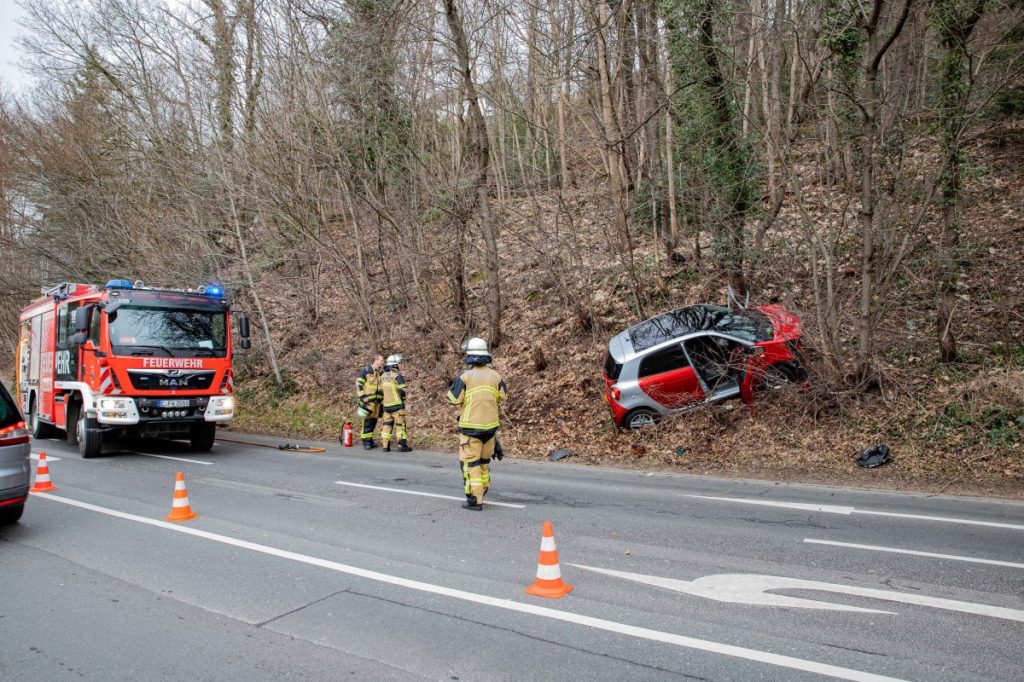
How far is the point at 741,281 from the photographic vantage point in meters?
15.6

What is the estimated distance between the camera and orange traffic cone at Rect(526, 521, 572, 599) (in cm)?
536

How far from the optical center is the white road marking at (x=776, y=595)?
5047mm

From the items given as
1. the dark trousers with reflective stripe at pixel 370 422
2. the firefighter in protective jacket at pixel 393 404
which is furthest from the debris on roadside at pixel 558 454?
the dark trousers with reflective stripe at pixel 370 422

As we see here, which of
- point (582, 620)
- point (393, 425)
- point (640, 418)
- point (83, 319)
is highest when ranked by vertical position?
point (83, 319)

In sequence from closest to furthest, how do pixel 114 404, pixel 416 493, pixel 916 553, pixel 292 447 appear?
pixel 916 553, pixel 416 493, pixel 114 404, pixel 292 447

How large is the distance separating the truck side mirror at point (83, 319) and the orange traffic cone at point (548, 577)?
1128 centimetres

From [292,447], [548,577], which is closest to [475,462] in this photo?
[548,577]

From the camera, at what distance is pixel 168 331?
1363 cm

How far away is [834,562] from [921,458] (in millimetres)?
5371

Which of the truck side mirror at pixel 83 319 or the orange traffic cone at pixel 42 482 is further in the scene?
the truck side mirror at pixel 83 319

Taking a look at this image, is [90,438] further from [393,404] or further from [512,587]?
[512,587]

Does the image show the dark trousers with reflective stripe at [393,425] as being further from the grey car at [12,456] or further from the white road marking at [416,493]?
the grey car at [12,456]

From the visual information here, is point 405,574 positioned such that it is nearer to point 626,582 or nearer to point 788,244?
point 626,582

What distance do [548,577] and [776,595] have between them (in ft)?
5.62
